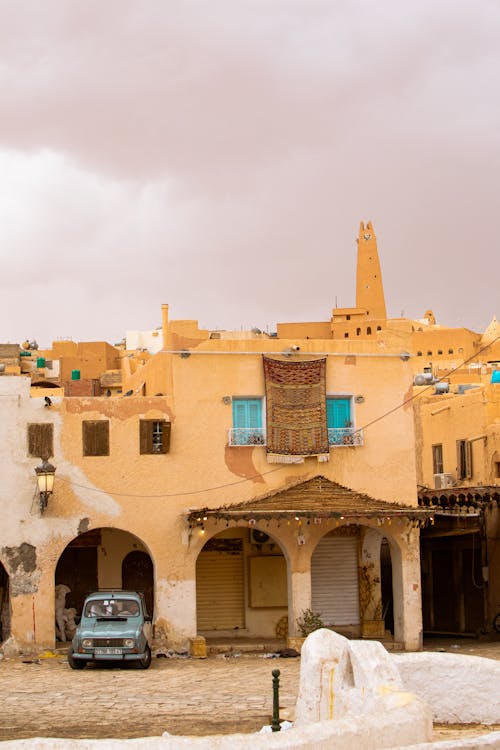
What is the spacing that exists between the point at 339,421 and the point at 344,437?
47 cm

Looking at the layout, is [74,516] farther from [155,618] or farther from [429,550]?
[429,550]

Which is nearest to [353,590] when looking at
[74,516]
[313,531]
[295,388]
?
[313,531]

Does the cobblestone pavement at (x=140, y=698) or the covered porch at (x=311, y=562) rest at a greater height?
the covered porch at (x=311, y=562)

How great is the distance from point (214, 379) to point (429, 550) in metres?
12.3

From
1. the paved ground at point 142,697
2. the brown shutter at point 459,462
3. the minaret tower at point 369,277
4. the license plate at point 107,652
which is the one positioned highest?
the minaret tower at point 369,277

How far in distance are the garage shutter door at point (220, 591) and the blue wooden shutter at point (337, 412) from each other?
4.42m

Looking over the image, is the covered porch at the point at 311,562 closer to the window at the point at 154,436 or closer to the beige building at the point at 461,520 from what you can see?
the window at the point at 154,436

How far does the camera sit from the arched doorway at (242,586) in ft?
94.9

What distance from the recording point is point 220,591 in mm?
29250

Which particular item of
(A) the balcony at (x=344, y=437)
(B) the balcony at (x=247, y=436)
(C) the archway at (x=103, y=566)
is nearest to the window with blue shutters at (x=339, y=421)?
(A) the balcony at (x=344, y=437)

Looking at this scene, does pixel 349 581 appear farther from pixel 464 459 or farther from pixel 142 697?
pixel 142 697

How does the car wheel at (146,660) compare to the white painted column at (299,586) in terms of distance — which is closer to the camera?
the car wheel at (146,660)

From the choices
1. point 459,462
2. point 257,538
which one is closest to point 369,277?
point 459,462

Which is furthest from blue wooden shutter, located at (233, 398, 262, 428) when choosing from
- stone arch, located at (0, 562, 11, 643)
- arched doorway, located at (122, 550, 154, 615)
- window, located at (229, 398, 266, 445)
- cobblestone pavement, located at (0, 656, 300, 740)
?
stone arch, located at (0, 562, 11, 643)
